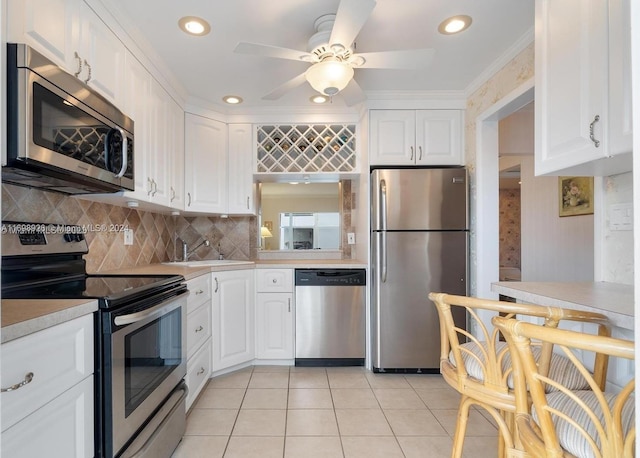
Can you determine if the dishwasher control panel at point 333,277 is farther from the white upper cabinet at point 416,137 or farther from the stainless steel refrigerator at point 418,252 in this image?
the white upper cabinet at point 416,137

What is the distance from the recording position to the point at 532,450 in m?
0.88

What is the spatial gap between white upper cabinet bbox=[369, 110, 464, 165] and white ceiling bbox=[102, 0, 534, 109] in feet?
0.76

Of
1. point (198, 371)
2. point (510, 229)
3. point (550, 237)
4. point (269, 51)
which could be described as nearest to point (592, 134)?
point (269, 51)

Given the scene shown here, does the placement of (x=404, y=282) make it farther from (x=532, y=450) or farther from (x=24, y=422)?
(x=24, y=422)

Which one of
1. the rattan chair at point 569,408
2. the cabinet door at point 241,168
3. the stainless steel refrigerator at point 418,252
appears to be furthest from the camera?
the cabinet door at point 241,168

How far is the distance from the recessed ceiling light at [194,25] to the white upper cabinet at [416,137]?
4.71 ft

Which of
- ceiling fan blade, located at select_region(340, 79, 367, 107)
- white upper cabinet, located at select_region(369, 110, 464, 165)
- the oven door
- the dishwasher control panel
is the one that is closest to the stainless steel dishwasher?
the dishwasher control panel

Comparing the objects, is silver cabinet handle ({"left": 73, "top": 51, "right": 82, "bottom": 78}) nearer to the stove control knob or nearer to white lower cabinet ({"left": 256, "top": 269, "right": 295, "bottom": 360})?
the stove control knob

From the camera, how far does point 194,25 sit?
190 centimetres

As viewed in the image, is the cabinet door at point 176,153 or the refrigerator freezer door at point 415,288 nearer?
the cabinet door at point 176,153

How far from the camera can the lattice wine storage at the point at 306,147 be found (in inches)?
124

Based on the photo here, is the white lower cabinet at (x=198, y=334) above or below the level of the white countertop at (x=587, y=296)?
below

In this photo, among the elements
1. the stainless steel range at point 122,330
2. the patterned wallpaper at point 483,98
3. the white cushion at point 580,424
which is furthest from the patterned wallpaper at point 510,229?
the stainless steel range at point 122,330

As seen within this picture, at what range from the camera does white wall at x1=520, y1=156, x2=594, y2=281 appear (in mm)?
3590
